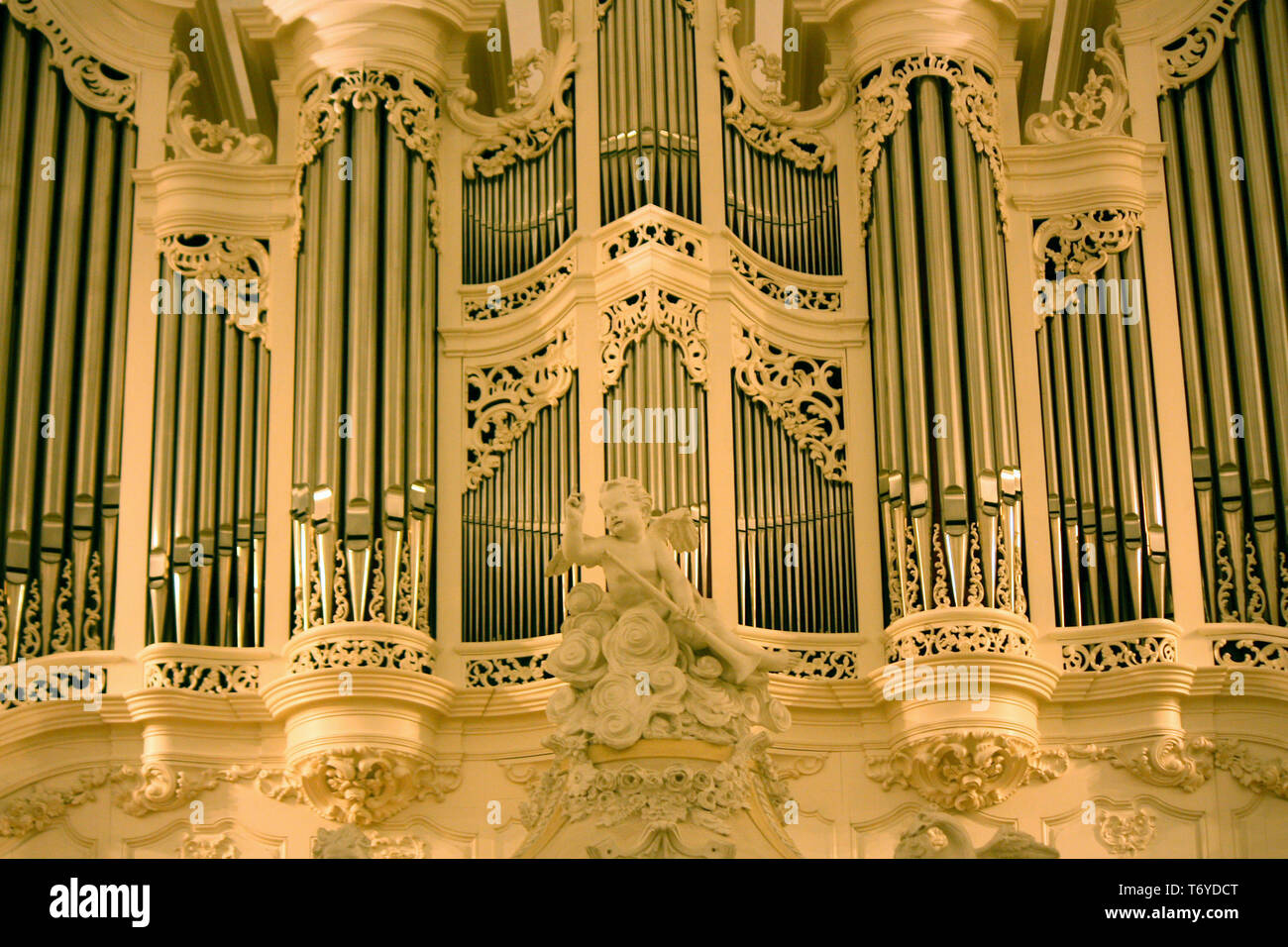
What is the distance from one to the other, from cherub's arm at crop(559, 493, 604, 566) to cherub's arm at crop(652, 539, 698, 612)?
0.31 metres

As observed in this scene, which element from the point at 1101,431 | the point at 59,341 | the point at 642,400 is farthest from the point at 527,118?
the point at 1101,431

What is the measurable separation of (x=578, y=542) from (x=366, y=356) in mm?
2886

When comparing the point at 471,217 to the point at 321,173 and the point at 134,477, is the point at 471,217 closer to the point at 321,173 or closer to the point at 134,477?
the point at 321,173

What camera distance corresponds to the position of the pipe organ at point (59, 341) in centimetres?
1529

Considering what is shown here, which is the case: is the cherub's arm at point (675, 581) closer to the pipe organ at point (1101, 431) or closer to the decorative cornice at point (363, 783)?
the decorative cornice at point (363, 783)

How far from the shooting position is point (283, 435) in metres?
15.9

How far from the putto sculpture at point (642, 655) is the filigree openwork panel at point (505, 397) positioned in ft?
7.59

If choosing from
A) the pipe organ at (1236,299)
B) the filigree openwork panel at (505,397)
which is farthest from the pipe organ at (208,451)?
the pipe organ at (1236,299)

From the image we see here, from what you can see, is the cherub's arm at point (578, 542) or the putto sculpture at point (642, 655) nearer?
the putto sculpture at point (642, 655)

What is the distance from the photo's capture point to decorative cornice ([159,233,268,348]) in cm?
1622

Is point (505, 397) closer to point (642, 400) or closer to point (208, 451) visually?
point (642, 400)

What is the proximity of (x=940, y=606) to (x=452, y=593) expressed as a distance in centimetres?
299

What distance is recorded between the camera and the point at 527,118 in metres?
16.7

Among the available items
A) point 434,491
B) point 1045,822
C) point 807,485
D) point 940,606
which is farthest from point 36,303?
point 1045,822
